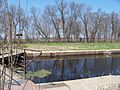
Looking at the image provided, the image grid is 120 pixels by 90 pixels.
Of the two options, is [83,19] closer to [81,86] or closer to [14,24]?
[81,86]

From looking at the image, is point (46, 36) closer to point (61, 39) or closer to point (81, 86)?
point (61, 39)

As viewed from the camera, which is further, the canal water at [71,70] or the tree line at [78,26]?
the tree line at [78,26]

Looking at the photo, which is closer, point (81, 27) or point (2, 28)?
point (2, 28)

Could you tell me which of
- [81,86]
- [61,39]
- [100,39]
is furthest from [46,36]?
[81,86]

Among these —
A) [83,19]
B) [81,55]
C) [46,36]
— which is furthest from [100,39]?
[81,55]

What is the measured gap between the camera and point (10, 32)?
66.4 inches

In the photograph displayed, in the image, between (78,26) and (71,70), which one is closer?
(71,70)

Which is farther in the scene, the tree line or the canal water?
the tree line

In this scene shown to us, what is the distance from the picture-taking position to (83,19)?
1897 inches

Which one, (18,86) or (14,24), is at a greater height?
(14,24)

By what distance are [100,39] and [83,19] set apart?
672cm

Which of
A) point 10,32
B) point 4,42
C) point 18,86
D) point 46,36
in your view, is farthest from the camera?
point 46,36

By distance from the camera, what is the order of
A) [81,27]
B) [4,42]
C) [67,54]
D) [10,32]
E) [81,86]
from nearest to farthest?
[10,32] → [4,42] → [81,86] → [67,54] → [81,27]

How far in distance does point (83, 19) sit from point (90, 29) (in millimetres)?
3235
